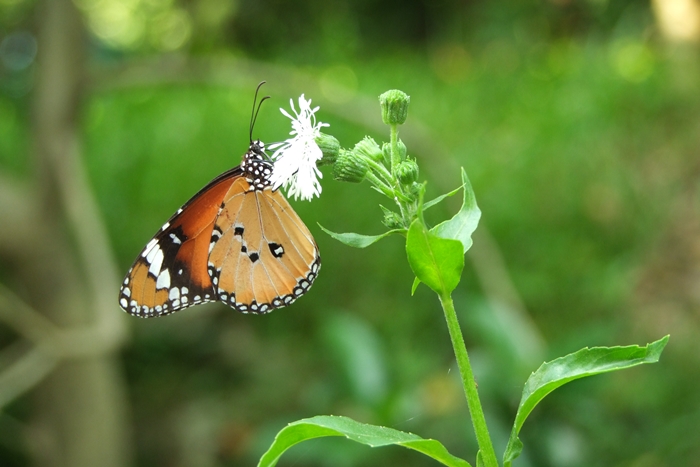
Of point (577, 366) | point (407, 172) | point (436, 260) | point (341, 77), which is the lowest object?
point (577, 366)

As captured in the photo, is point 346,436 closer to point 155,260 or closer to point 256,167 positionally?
point 256,167

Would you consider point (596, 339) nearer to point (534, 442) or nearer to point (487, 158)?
point (534, 442)

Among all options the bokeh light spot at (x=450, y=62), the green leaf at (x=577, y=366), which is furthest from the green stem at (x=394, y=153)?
the bokeh light spot at (x=450, y=62)

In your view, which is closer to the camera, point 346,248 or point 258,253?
point 258,253

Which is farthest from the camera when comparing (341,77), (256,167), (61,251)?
(341,77)

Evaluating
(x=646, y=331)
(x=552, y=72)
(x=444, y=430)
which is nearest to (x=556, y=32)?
(x=552, y=72)

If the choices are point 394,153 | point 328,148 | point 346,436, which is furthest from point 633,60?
point 346,436
